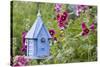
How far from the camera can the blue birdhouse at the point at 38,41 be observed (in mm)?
1987

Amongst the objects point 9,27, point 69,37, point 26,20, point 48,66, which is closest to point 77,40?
point 69,37

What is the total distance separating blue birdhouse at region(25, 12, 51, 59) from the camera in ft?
6.52

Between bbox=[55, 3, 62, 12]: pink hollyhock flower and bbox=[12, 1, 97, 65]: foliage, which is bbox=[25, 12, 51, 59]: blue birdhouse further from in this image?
bbox=[55, 3, 62, 12]: pink hollyhock flower

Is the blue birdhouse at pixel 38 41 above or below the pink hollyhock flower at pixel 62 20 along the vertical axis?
below

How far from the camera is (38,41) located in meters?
2.02

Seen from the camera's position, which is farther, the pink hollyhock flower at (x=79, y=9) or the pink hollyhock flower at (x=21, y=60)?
the pink hollyhock flower at (x=79, y=9)

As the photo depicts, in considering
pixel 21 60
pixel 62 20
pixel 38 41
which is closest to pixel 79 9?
pixel 62 20

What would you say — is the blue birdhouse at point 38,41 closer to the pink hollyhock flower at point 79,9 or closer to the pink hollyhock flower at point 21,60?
the pink hollyhock flower at point 21,60

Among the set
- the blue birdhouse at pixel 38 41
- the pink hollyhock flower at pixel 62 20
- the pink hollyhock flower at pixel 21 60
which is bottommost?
the pink hollyhock flower at pixel 21 60

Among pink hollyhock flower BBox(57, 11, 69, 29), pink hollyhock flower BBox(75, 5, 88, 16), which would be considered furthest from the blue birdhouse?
pink hollyhock flower BBox(75, 5, 88, 16)

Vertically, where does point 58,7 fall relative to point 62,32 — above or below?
above

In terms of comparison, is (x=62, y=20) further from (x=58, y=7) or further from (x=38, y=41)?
(x=38, y=41)

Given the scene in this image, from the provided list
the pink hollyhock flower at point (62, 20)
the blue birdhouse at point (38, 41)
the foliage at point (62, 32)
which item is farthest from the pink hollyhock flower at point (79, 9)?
the blue birdhouse at point (38, 41)

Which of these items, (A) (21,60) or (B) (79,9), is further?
(B) (79,9)
